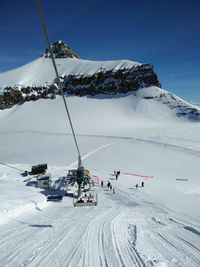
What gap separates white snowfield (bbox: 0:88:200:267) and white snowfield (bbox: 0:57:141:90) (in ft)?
223

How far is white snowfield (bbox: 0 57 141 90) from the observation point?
144 metres

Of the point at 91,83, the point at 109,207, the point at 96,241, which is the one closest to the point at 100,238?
the point at 96,241

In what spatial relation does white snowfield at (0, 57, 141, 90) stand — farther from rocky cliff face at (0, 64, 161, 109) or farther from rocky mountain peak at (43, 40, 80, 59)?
rocky mountain peak at (43, 40, 80, 59)

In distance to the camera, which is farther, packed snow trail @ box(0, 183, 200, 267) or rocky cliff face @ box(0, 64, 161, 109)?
rocky cliff face @ box(0, 64, 161, 109)

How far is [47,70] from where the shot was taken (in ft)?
516

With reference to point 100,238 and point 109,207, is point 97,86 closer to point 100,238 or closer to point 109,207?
point 109,207

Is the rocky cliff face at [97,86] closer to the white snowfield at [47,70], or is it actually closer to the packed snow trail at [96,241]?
the white snowfield at [47,70]

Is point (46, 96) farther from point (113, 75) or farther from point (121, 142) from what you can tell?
point (121, 142)

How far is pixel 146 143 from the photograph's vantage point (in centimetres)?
5888

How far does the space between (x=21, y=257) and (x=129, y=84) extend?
12753 centimetres

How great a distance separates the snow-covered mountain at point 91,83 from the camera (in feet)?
422

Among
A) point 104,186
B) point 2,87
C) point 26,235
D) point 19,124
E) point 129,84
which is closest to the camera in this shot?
point 26,235

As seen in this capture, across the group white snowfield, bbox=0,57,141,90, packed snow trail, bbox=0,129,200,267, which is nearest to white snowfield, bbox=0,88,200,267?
packed snow trail, bbox=0,129,200,267

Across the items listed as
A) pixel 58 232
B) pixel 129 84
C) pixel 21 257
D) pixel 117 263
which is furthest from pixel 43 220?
pixel 129 84
